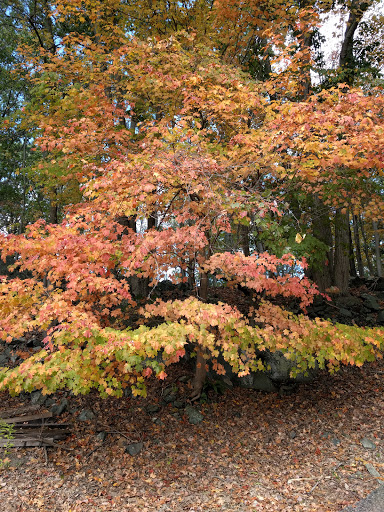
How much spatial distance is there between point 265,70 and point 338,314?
834 centimetres

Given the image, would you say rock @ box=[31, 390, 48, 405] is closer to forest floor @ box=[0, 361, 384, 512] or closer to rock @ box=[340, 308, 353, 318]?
forest floor @ box=[0, 361, 384, 512]

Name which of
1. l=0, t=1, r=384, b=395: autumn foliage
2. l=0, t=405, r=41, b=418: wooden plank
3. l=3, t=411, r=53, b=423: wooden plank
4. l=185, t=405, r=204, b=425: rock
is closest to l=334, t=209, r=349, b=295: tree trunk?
l=0, t=1, r=384, b=395: autumn foliage

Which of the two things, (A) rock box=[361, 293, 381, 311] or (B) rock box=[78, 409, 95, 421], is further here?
(A) rock box=[361, 293, 381, 311]

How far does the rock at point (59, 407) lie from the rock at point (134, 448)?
1888 mm

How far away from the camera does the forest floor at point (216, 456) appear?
5.46 metres

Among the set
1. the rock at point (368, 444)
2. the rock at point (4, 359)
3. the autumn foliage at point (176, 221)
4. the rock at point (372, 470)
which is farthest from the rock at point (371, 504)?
the rock at point (4, 359)

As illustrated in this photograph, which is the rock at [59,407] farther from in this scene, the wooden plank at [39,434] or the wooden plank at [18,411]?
the wooden plank at [39,434]

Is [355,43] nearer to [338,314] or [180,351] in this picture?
[338,314]

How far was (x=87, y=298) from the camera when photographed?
6.38 meters

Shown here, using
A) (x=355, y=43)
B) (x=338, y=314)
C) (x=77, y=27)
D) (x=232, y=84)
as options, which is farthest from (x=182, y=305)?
(x=77, y=27)

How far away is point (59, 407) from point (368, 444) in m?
6.54

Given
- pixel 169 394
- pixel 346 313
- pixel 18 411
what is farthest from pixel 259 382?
pixel 18 411

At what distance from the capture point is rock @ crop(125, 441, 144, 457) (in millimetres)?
6715

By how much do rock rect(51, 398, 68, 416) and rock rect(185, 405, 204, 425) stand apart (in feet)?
9.20
